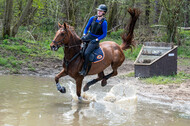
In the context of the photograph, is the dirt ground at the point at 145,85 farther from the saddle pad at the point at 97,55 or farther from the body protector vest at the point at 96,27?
the body protector vest at the point at 96,27

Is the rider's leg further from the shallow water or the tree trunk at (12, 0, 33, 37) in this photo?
the tree trunk at (12, 0, 33, 37)

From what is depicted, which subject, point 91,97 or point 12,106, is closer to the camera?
point 12,106

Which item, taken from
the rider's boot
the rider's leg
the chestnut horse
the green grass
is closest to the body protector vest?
the rider's leg

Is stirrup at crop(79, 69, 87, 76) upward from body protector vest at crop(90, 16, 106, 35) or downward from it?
downward

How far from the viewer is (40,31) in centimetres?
1827

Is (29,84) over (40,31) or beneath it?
beneath

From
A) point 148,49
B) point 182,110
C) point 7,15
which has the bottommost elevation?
point 182,110

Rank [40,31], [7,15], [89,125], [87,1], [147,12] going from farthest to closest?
1. [147,12]
2. [87,1]
3. [40,31]
4. [7,15]
5. [89,125]

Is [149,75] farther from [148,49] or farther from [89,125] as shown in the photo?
[89,125]

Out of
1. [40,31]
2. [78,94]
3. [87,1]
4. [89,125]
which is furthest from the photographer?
[87,1]

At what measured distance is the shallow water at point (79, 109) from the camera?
5.71 meters

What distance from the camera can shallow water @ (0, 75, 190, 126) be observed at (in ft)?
18.7

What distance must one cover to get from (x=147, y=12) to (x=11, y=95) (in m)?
20.5

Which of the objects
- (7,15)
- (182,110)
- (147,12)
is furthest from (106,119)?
(147,12)
